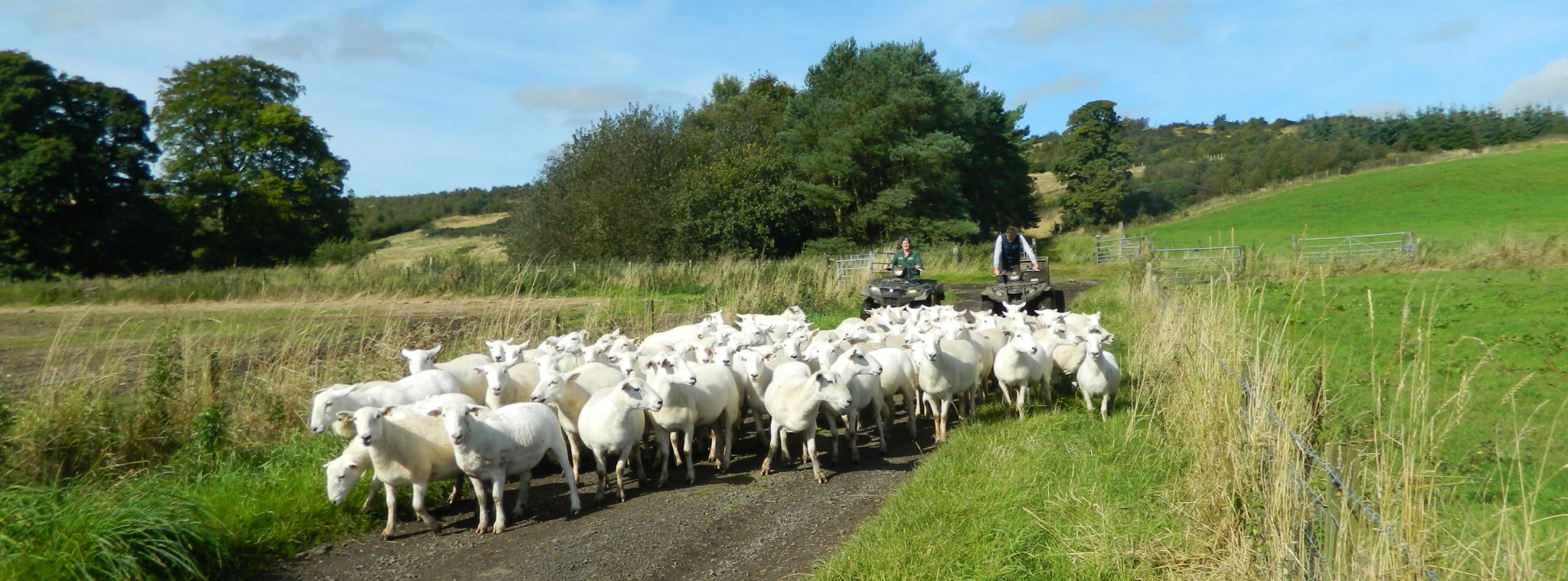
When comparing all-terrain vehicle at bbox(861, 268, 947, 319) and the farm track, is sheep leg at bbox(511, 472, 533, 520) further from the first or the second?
all-terrain vehicle at bbox(861, 268, 947, 319)

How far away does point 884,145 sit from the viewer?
49.1 m

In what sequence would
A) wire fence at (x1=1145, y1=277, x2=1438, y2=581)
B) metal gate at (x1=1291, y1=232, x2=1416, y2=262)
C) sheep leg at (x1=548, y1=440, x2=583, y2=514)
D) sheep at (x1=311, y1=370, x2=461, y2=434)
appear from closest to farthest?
wire fence at (x1=1145, y1=277, x2=1438, y2=581) → sheep leg at (x1=548, y1=440, x2=583, y2=514) → sheep at (x1=311, y1=370, x2=461, y2=434) → metal gate at (x1=1291, y1=232, x2=1416, y2=262)

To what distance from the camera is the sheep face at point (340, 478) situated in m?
7.92

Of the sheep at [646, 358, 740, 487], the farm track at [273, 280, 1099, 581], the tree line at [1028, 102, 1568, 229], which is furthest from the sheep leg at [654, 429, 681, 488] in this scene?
the tree line at [1028, 102, 1568, 229]

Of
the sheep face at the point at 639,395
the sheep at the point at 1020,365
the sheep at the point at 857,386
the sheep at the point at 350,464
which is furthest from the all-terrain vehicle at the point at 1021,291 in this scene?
the sheep at the point at 350,464

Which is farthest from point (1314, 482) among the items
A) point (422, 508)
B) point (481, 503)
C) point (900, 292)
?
point (900, 292)

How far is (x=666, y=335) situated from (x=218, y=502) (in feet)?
23.1

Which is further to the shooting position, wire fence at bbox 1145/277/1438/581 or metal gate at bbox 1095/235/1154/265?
metal gate at bbox 1095/235/1154/265

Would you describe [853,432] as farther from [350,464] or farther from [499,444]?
[350,464]

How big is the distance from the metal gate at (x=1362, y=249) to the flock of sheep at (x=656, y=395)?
12.2 meters

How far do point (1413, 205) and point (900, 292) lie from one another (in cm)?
5434

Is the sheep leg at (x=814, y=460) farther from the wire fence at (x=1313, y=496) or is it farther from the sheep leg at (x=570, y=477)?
the wire fence at (x=1313, y=496)

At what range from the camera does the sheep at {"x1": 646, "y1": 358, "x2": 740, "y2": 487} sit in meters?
9.33

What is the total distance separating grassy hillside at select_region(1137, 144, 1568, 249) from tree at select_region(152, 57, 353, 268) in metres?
42.6
